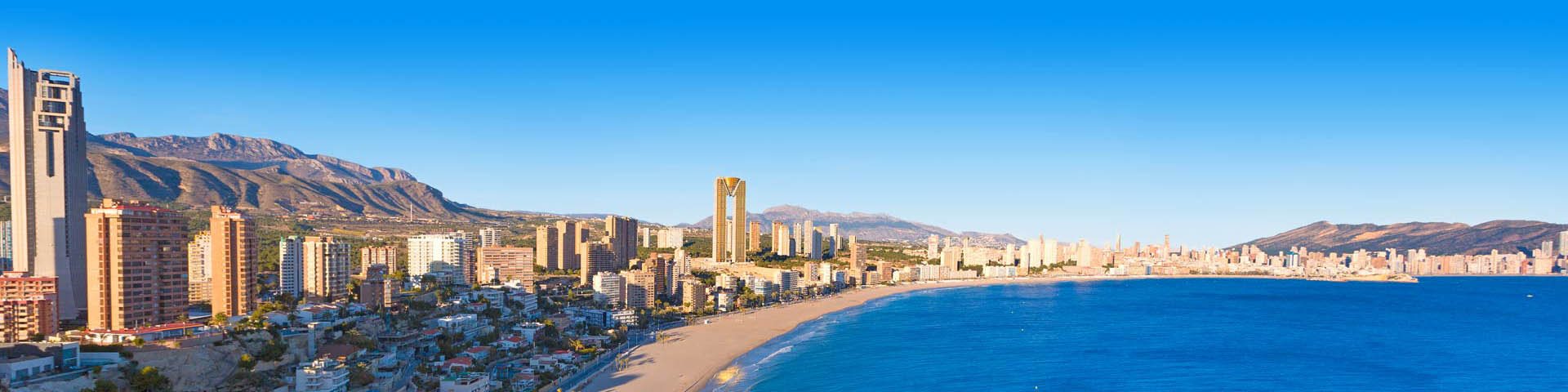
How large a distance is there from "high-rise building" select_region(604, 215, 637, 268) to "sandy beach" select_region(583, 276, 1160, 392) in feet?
63.5

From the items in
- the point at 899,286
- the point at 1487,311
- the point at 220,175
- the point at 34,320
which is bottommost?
the point at 34,320

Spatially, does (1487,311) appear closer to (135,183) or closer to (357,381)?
(357,381)

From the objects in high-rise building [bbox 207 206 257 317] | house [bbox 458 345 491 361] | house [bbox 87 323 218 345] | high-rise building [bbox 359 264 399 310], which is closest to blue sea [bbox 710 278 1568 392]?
house [bbox 458 345 491 361]

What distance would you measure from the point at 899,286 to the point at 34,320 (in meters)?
82.8

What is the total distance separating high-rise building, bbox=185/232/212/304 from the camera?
37.2 m

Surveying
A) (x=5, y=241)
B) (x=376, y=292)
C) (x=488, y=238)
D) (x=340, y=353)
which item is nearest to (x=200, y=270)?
(x=5, y=241)

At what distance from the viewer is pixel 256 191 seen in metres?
107

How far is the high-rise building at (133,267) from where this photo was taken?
26391mm

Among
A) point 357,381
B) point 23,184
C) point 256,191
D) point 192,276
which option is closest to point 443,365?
point 357,381

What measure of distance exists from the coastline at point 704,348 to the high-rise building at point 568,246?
66.6 ft

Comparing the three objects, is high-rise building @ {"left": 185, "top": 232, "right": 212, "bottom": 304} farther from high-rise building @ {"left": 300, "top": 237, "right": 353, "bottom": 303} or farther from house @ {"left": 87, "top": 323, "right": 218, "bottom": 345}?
house @ {"left": 87, "top": 323, "right": 218, "bottom": 345}

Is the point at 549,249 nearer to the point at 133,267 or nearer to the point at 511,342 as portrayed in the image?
the point at 511,342


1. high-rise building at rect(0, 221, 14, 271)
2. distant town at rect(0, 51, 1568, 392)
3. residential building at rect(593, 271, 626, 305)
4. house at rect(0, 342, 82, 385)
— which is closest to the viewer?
house at rect(0, 342, 82, 385)

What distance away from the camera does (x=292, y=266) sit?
41000 millimetres
